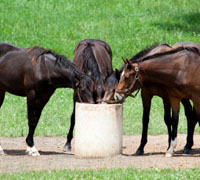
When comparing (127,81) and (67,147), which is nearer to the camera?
(127,81)

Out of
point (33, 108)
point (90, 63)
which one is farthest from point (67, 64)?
point (33, 108)

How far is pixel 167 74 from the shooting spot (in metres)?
9.43

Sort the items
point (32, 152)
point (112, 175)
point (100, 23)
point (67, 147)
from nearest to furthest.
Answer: point (112, 175)
point (32, 152)
point (67, 147)
point (100, 23)

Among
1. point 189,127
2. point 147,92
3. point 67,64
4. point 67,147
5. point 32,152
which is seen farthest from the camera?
point 67,147

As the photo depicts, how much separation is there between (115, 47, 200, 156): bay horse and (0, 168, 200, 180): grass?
6.26ft

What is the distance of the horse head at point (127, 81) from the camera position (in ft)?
30.7

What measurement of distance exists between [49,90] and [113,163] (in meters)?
2.09

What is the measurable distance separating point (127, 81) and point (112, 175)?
7.59 ft

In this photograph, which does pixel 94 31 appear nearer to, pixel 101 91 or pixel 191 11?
pixel 191 11

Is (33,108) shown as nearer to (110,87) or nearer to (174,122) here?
(110,87)

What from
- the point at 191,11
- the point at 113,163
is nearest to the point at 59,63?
the point at 113,163

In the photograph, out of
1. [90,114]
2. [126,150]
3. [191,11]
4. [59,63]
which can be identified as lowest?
[126,150]

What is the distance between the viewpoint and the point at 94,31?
2325 cm

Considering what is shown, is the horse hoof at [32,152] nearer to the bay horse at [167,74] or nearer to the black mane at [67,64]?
the black mane at [67,64]
